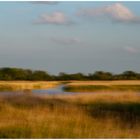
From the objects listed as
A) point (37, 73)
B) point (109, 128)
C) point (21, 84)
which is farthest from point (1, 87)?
Answer: point (109, 128)

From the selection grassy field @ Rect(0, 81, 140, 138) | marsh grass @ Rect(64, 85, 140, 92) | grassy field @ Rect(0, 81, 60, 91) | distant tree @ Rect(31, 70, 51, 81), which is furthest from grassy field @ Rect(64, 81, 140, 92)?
grassy field @ Rect(0, 81, 140, 138)

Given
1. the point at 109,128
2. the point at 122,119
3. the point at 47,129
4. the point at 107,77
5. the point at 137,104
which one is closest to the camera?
the point at 47,129

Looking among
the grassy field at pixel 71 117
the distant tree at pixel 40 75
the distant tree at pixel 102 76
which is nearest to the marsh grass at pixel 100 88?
the distant tree at pixel 102 76

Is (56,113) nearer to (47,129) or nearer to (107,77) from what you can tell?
(47,129)

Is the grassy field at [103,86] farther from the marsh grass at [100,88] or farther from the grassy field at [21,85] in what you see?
the grassy field at [21,85]

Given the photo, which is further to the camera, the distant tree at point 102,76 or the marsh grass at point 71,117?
the distant tree at point 102,76

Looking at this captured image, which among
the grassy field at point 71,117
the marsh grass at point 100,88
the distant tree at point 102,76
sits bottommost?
the grassy field at point 71,117

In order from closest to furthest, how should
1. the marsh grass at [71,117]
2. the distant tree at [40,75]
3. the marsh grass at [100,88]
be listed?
the marsh grass at [71,117], the distant tree at [40,75], the marsh grass at [100,88]

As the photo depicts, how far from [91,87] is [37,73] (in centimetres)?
496

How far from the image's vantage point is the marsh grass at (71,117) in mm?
10867

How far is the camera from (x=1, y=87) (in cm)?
2533

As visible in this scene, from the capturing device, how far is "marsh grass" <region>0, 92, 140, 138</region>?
35.7 ft

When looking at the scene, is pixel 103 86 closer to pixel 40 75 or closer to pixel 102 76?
pixel 102 76

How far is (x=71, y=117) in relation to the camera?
13.3 metres
